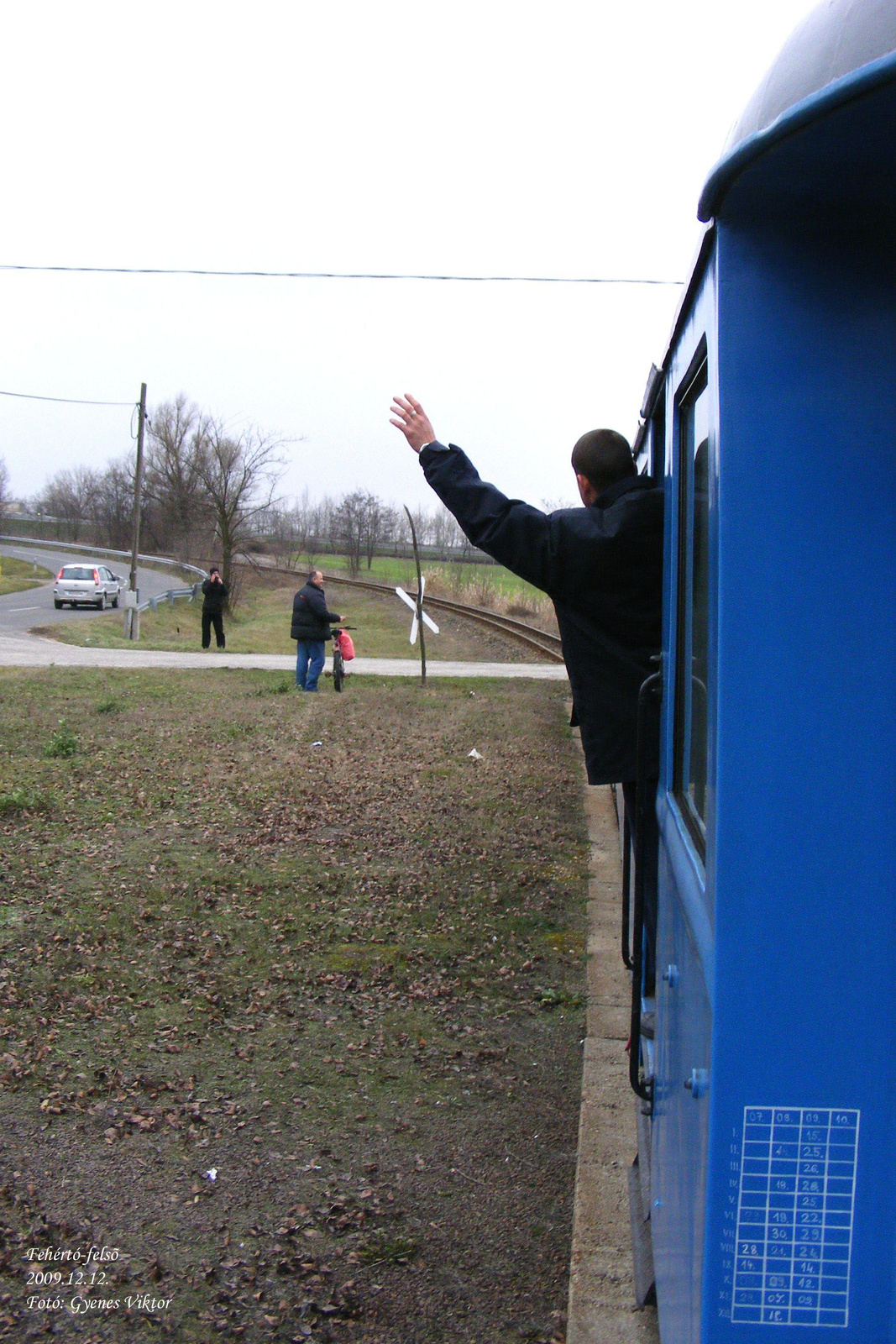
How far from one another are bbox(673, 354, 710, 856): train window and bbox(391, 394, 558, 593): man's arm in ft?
1.20

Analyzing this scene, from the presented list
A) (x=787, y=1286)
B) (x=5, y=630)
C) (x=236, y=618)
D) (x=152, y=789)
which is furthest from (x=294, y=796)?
(x=236, y=618)

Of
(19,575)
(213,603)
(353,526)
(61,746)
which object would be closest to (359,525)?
(353,526)

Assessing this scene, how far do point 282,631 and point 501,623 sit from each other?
25.1 ft

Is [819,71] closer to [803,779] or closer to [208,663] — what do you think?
[803,779]

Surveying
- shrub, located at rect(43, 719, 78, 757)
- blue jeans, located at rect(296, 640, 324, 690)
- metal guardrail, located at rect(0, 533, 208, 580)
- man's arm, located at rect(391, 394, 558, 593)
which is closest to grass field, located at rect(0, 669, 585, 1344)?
shrub, located at rect(43, 719, 78, 757)

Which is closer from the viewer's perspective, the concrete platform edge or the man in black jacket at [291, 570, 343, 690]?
the concrete platform edge

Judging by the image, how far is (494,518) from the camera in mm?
2527

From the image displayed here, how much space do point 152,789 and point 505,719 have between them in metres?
5.92

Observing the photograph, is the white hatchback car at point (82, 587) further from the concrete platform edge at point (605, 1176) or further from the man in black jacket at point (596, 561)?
the man in black jacket at point (596, 561)

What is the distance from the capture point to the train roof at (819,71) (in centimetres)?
109

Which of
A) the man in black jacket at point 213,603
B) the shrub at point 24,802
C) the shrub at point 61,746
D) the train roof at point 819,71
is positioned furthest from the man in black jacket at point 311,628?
the train roof at point 819,71

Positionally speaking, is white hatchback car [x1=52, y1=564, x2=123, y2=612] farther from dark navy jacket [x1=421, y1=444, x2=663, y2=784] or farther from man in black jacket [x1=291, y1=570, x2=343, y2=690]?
dark navy jacket [x1=421, y1=444, x2=663, y2=784]

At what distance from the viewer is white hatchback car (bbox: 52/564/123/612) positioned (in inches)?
1411

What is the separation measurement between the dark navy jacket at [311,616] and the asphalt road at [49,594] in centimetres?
1327
